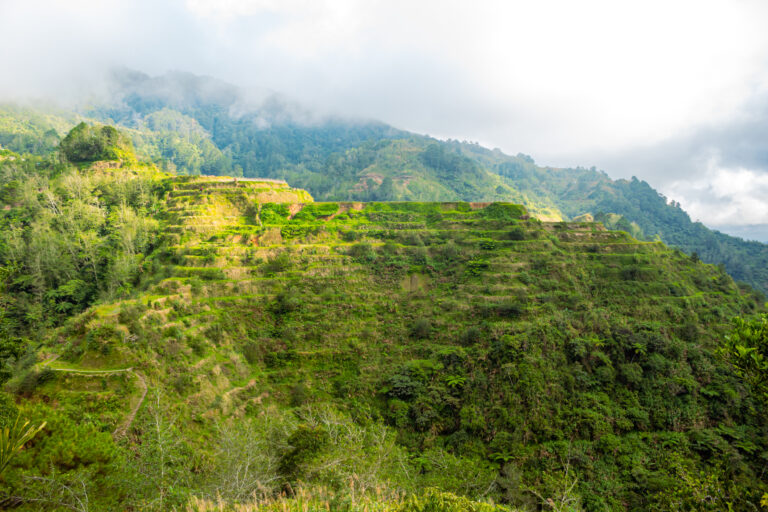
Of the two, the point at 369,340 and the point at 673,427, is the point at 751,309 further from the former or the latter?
the point at 369,340

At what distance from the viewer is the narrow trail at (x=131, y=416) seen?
14.7 metres

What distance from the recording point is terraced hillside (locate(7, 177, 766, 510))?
36.7 feet

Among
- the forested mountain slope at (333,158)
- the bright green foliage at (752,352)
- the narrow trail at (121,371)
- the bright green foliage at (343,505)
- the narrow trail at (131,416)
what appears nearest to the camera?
the bright green foliage at (343,505)

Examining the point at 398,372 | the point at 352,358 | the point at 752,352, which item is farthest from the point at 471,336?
the point at 752,352

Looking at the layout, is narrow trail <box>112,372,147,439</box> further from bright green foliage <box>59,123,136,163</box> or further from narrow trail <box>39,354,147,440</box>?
bright green foliage <box>59,123,136,163</box>

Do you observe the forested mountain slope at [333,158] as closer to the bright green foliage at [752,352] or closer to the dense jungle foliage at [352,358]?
the dense jungle foliage at [352,358]

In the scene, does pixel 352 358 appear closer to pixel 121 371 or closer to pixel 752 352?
pixel 121 371

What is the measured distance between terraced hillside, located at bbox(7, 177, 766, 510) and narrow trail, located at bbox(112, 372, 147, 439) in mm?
108

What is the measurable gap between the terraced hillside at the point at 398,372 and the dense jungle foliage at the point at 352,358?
148mm

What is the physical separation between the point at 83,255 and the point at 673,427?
50.4 m

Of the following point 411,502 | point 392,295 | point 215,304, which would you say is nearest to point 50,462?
point 411,502

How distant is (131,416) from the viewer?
15773 millimetres

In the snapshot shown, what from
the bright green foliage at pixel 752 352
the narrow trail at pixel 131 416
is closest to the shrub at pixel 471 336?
the bright green foliage at pixel 752 352

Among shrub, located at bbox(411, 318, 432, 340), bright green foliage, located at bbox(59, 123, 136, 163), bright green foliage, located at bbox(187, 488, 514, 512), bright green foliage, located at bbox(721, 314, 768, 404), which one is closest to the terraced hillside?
shrub, located at bbox(411, 318, 432, 340)
